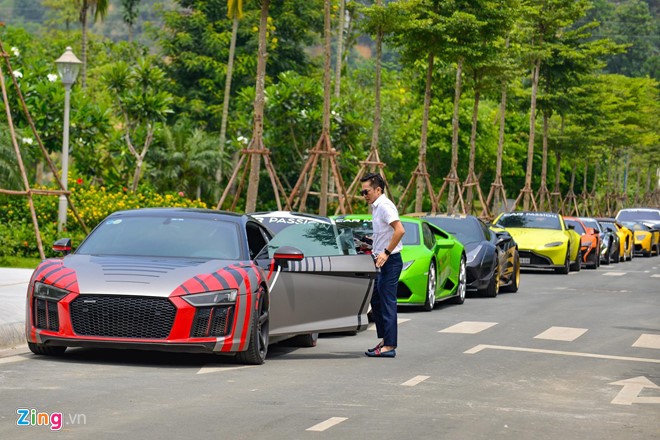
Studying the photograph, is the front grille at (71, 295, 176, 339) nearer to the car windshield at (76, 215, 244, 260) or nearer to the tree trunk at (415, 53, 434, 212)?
the car windshield at (76, 215, 244, 260)

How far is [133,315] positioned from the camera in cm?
1080

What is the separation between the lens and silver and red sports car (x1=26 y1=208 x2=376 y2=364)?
10828mm

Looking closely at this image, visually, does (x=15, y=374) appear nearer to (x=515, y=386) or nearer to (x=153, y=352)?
(x=153, y=352)

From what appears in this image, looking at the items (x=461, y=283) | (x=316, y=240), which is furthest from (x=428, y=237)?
(x=316, y=240)

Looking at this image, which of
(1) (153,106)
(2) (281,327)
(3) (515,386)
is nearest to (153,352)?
(2) (281,327)

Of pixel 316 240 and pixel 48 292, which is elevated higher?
pixel 316 240

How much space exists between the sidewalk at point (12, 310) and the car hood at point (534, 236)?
47.4 feet

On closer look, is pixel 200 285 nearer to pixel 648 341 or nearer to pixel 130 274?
pixel 130 274

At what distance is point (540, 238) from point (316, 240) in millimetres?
18543

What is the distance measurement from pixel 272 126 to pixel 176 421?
42004 mm

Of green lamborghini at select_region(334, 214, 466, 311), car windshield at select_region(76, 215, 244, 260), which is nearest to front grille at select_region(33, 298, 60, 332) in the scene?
car windshield at select_region(76, 215, 244, 260)

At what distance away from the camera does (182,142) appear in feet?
151

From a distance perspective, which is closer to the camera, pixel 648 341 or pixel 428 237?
pixel 648 341

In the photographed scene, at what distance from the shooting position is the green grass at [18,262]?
23.8 metres
